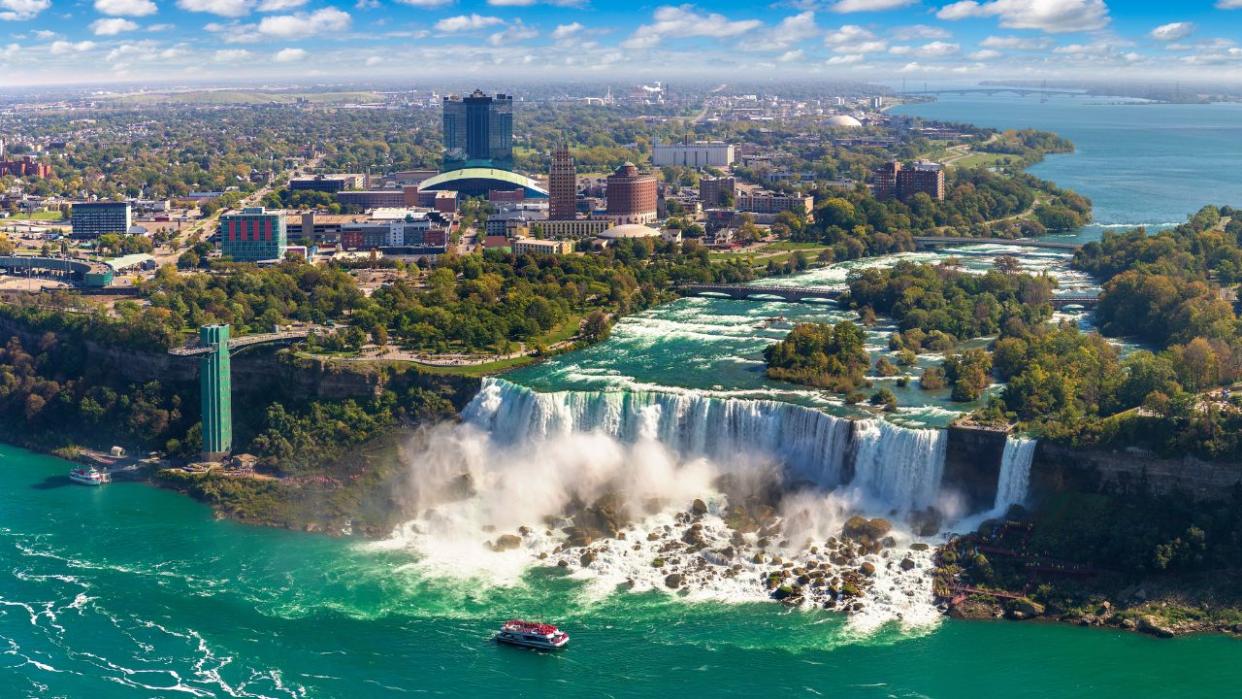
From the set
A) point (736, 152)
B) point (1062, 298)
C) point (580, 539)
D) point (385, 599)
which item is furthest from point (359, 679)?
point (736, 152)

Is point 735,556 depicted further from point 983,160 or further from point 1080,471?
point 983,160

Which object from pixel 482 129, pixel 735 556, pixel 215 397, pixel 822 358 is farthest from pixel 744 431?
pixel 482 129

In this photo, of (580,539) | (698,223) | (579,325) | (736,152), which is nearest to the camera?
(580,539)

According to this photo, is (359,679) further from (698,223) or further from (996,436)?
(698,223)

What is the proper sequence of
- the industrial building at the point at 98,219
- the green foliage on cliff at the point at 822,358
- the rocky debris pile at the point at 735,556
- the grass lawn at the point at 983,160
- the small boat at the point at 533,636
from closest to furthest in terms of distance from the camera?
the small boat at the point at 533,636 → the rocky debris pile at the point at 735,556 → the green foliage on cliff at the point at 822,358 → the industrial building at the point at 98,219 → the grass lawn at the point at 983,160

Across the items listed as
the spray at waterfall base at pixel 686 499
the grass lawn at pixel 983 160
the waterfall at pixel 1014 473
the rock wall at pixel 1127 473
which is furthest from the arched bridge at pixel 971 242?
the rock wall at pixel 1127 473

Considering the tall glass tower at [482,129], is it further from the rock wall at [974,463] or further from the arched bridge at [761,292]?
the rock wall at [974,463]
